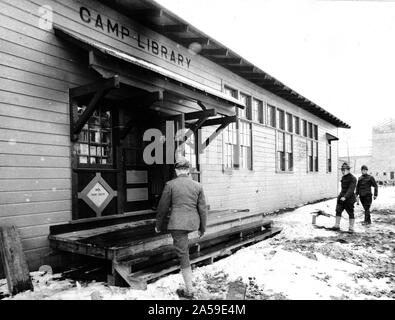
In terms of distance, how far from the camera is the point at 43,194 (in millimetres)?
5242

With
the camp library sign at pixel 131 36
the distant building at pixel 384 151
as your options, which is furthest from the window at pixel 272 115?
the distant building at pixel 384 151

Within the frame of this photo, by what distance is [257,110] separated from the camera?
12648 millimetres

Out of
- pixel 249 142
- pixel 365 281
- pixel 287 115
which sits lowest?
pixel 365 281

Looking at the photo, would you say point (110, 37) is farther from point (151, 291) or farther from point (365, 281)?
point (365, 281)

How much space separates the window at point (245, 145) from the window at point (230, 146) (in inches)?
16.0

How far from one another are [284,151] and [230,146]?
15.1 feet

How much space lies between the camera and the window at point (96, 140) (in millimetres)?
6000

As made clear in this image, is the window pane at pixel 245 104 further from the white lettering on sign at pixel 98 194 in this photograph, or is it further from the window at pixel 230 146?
the white lettering on sign at pixel 98 194

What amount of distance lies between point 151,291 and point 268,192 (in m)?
9.26

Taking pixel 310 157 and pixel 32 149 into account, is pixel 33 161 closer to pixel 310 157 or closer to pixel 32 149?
pixel 32 149

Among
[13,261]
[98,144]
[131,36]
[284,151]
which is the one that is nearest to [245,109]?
[284,151]

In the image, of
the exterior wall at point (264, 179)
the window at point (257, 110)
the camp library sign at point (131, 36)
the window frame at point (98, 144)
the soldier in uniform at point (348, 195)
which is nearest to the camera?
the window frame at point (98, 144)

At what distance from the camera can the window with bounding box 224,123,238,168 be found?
34.8ft
